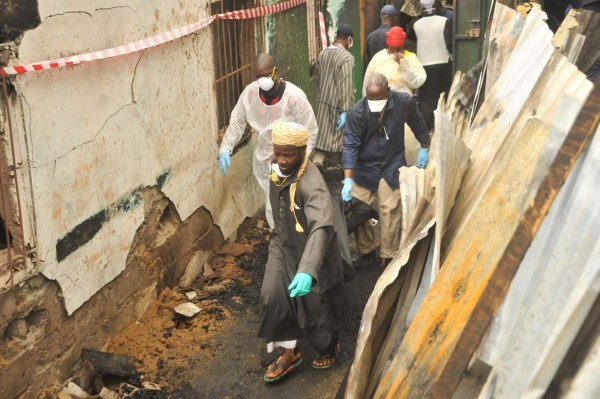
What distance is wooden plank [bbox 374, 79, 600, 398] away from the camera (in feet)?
8.44

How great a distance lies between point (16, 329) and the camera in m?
5.13

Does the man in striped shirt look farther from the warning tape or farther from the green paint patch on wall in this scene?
the warning tape

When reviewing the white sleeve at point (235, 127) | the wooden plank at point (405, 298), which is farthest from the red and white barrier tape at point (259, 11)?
the wooden plank at point (405, 298)

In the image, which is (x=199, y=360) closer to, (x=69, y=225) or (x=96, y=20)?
(x=69, y=225)

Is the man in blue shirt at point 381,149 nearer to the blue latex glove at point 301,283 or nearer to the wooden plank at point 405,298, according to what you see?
the blue latex glove at point 301,283

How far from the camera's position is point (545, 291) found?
2670 millimetres

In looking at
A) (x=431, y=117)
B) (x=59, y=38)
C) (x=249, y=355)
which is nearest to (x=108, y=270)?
(x=249, y=355)

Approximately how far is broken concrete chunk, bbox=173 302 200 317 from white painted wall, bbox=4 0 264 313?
76cm

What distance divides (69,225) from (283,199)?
4.63 feet

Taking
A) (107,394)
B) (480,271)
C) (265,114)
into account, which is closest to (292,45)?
(265,114)

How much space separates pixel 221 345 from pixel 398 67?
434cm

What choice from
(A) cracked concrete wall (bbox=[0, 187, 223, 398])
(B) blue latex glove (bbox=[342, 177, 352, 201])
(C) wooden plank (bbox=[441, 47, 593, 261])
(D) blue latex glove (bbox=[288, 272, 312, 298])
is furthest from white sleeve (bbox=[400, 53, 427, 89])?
(D) blue latex glove (bbox=[288, 272, 312, 298])

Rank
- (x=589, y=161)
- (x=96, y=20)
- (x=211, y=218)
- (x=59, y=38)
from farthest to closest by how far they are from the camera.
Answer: (x=211, y=218), (x=96, y=20), (x=59, y=38), (x=589, y=161)

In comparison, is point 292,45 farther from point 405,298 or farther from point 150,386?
point 405,298
